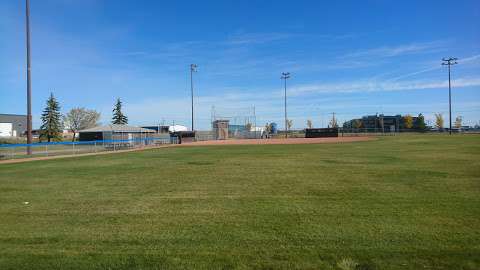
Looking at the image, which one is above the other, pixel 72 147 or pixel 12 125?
pixel 12 125

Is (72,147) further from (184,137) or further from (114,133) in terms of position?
(184,137)

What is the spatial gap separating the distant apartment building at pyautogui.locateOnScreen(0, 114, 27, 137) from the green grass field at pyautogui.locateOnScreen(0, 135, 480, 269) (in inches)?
3342

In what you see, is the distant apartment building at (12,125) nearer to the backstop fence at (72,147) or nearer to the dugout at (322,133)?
the backstop fence at (72,147)

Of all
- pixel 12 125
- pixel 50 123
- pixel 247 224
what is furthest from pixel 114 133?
pixel 12 125

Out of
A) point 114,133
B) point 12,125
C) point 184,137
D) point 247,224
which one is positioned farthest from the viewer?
point 12,125

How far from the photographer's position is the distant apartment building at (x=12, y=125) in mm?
79775

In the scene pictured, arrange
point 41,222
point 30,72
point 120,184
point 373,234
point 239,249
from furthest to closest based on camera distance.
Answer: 1. point 30,72
2. point 120,184
3. point 41,222
4. point 373,234
5. point 239,249

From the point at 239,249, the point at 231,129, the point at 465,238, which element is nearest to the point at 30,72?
the point at 239,249

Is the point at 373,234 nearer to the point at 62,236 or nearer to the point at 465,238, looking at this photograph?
the point at 465,238

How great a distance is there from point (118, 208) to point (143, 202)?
614mm

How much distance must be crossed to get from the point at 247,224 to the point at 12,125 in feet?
318

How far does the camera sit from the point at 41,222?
5625 mm

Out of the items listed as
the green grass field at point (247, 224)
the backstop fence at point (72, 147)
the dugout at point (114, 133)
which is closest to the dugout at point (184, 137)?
the backstop fence at point (72, 147)

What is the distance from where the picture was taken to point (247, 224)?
5.27 meters
